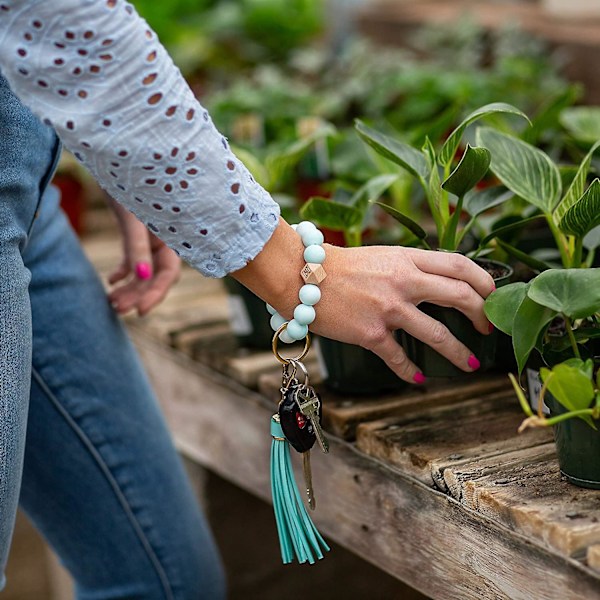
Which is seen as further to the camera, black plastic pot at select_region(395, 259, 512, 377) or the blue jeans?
the blue jeans

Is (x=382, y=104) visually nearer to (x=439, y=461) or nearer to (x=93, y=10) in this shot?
(x=439, y=461)

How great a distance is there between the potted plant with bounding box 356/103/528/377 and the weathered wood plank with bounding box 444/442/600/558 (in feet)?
0.38

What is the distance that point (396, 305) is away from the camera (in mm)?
898

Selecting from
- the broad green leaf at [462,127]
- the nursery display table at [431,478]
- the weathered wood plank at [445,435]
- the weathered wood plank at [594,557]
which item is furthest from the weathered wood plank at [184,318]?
the weathered wood plank at [594,557]

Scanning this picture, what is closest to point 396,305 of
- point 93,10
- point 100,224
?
point 93,10

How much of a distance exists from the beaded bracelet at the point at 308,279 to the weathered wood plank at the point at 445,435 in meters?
0.22

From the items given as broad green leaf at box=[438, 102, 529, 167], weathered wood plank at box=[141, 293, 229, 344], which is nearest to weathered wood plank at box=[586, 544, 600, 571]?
broad green leaf at box=[438, 102, 529, 167]

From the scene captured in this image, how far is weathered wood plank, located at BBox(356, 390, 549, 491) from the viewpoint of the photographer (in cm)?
102

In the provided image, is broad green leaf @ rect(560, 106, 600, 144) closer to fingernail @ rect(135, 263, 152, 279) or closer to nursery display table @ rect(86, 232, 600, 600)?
nursery display table @ rect(86, 232, 600, 600)

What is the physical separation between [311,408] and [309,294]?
0.47 ft

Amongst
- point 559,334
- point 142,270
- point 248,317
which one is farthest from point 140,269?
point 559,334

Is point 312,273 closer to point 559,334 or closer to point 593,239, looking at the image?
point 559,334

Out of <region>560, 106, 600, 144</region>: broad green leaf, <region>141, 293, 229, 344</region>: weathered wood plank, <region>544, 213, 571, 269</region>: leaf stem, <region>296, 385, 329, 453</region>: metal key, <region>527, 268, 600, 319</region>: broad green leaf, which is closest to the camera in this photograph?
<region>527, 268, 600, 319</region>: broad green leaf

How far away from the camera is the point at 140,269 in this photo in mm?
1360
